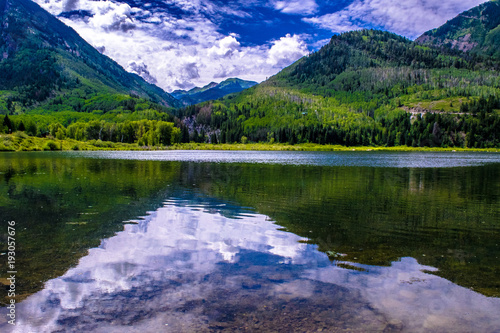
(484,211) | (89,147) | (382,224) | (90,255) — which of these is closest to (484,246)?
(382,224)

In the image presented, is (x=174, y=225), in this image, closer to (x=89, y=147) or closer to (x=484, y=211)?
(x=484, y=211)

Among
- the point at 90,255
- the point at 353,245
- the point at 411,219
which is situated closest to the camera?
the point at 90,255

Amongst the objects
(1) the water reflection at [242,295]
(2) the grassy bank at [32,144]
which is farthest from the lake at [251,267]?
(2) the grassy bank at [32,144]

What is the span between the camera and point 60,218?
19656 mm

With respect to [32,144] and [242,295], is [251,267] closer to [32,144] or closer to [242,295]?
[242,295]

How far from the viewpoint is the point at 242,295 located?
31.3ft

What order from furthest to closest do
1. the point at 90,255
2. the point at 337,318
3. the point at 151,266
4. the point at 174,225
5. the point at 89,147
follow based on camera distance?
the point at 89,147
the point at 174,225
the point at 90,255
the point at 151,266
the point at 337,318

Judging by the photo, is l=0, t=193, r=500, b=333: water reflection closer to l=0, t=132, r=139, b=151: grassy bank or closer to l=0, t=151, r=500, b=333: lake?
l=0, t=151, r=500, b=333: lake

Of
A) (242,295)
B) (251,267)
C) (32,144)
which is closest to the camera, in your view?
(242,295)

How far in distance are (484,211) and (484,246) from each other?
10.6 metres

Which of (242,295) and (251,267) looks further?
(251,267)

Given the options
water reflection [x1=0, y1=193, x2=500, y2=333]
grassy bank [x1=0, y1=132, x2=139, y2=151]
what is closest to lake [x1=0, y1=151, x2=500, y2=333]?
water reflection [x1=0, y1=193, x2=500, y2=333]

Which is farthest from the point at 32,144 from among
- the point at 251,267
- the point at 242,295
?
the point at 242,295

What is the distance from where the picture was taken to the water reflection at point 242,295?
8117mm
